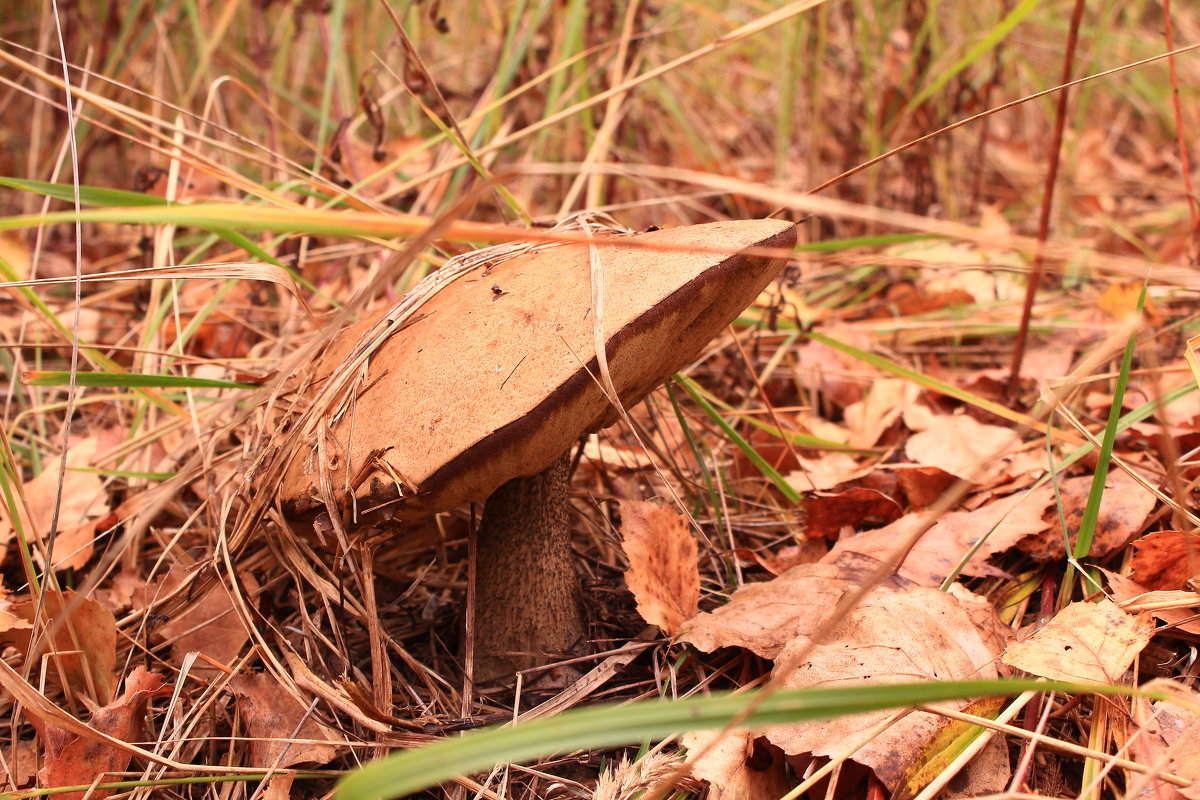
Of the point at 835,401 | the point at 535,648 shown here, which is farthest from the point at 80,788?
the point at 835,401

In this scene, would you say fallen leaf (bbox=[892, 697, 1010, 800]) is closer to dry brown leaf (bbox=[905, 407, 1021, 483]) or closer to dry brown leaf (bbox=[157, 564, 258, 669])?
dry brown leaf (bbox=[905, 407, 1021, 483])

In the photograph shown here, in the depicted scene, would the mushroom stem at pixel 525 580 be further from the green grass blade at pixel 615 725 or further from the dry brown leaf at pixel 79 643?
the green grass blade at pixel 615 725

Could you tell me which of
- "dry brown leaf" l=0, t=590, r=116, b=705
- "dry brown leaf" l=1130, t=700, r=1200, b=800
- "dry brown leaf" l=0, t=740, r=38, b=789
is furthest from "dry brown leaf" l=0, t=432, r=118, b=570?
"dry brown leaf" l=1130, t=700, r=1200, b=800

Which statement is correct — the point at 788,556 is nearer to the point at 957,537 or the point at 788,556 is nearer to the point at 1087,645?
the point at 957,537

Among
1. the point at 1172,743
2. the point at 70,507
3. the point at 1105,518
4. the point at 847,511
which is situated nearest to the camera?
the point at 1172,743

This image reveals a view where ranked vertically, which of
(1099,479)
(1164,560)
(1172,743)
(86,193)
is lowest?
(1172,743)

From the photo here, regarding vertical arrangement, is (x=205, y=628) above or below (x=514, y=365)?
below

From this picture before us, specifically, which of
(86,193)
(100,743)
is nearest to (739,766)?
(100,743)
